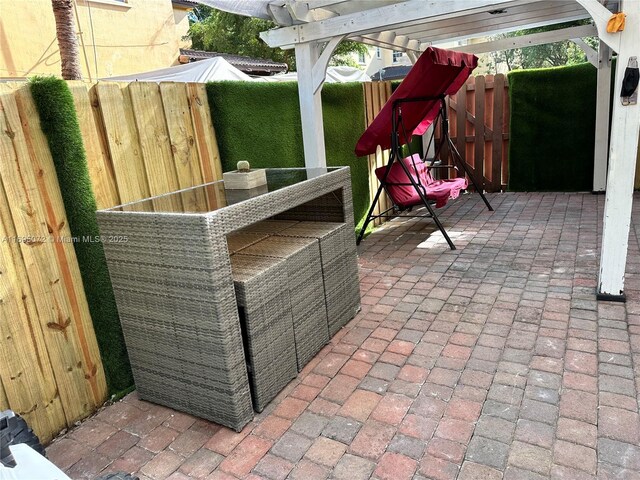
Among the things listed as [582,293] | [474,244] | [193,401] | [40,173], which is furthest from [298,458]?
[474,244]

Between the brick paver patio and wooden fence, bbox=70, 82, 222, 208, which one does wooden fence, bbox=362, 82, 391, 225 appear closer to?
the brick paver patio

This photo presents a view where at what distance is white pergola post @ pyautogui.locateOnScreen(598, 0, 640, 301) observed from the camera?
8.62 ft

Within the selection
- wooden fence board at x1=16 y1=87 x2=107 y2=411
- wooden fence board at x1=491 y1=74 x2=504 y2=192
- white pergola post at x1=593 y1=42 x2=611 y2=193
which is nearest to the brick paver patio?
wooden fence board at x1=16 y1=87 x2=107 y2=411

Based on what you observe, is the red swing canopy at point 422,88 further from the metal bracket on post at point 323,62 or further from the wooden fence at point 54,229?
the wooden fence at point 54,229

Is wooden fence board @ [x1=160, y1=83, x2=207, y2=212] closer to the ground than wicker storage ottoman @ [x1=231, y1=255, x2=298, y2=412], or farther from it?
farther from it

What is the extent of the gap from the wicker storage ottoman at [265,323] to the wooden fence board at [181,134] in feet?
2.06

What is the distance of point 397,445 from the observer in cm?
190

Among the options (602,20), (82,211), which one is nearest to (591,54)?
(602,20)

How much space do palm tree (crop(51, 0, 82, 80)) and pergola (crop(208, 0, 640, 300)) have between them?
298 cm

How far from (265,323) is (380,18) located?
252 centimetres

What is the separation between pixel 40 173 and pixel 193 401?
1.25 meters

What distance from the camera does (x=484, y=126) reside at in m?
6.87

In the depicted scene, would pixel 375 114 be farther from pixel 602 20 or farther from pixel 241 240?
pixel 241 240

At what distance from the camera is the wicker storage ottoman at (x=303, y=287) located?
242 centimetres
